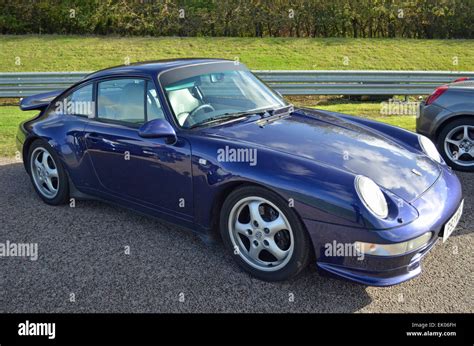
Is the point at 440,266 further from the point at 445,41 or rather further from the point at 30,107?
the point at 445,41

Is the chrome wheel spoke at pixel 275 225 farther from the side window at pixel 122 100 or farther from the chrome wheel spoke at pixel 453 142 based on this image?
the chrome wheel spoke at pixel 453 142

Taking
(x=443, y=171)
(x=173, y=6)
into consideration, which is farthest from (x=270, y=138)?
(x=173, y=6)

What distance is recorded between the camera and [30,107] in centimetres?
522

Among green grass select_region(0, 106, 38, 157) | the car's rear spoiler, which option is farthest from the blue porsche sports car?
green grass select_region(0, 106, 38, 157)

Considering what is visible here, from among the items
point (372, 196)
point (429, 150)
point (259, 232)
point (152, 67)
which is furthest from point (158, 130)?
point (429, 150)

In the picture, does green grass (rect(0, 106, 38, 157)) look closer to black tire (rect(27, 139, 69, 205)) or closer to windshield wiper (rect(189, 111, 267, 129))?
black tire (rect(27, 139, 69, 205))

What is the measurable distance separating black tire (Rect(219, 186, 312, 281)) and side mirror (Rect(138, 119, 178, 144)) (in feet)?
2.23

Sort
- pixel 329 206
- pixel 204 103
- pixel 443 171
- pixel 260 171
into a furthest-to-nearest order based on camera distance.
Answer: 1. pixel 204 103
2. pixel 443 171
3. pixel 260 171
4. pixel 329 206

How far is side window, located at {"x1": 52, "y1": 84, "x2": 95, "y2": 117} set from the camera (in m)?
4.33

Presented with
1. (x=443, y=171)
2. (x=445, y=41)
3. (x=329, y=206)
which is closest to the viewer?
(x=329, y=206)

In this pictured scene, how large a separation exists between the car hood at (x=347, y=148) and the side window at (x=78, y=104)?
1442 millimetres

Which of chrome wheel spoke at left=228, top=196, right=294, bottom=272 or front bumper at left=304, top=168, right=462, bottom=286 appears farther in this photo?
chrome wheel spoke at left=228, top=196, right=294, bottom=272

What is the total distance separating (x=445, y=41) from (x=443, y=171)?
14927mm

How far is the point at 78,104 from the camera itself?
14.6ft
